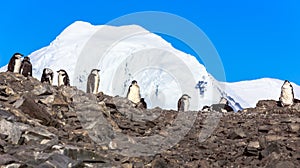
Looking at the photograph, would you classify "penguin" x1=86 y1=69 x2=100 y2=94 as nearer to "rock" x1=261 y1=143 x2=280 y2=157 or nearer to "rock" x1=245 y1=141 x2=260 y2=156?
"rock" x1=245 y1=141 x2=260 y2=156

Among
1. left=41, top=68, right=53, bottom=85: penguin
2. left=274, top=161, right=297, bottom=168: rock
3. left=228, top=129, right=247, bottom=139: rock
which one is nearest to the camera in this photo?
left=274, top=161, right=297, bottom=168: rock

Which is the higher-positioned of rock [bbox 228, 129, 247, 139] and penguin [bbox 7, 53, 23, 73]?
penguin [bbox 7, 53, 23, 73]

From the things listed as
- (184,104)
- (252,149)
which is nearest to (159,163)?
(252,149)

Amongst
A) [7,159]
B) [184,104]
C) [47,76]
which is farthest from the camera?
[184,104]

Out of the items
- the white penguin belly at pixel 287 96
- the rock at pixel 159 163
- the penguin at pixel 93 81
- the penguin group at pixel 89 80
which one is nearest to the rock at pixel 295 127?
the rock at pixel 159 163

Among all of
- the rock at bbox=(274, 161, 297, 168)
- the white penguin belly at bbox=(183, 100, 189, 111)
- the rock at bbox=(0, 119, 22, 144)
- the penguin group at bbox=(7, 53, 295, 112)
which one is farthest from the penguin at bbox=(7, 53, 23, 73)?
the rock at bbox=(274, 161, 297, 168)

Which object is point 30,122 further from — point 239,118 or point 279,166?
point 239,118

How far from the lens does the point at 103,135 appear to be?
496 inches

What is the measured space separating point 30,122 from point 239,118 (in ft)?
29.1

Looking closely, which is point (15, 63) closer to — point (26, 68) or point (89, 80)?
point (26, 68)

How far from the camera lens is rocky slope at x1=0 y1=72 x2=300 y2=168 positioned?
984 cm

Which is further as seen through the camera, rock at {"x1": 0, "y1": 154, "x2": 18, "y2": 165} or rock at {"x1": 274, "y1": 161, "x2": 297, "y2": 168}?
rock at {"x1": 274, "y1": 161, "x2": 297, "y2": 168}

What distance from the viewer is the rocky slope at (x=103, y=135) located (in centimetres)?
984

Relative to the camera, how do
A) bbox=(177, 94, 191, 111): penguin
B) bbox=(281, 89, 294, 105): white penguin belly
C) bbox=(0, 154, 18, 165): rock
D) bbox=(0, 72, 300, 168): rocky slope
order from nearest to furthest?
bbox=(0, 154, 18, 165): rock, bbox=(0, 72, 300, 168): rocky slope, bbox=(281, 89, 294, 105): white penguin belly, bbox=(177, 94, 191, 111): penguin
